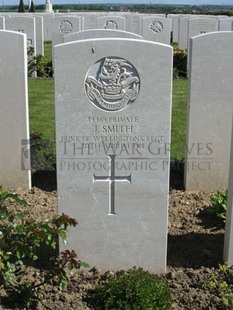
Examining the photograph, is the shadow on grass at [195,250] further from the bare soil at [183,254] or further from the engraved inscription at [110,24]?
the engraved inscription at [110,24]

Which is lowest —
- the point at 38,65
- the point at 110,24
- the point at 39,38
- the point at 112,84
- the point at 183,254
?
the point at 183,254

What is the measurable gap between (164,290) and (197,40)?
285cm

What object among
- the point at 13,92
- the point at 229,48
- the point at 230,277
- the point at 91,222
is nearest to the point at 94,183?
the point at 91,222

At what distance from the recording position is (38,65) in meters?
13.8

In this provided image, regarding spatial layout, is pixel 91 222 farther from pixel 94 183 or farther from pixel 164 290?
pixel 164 290

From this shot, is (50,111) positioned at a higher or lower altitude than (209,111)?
lower

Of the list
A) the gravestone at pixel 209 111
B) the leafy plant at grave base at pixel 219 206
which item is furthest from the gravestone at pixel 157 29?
the leafy plant at grave base at pixel 219 206

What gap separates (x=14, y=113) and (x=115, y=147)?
211cm

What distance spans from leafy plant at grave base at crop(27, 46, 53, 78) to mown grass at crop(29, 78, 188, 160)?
501 mm

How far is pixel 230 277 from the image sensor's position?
13.3 feet

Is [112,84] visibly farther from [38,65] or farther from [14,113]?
[38,65]

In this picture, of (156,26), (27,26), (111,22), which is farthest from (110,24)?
(27,26)

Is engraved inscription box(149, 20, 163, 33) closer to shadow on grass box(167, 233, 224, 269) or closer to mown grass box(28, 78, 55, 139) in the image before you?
mown grass box(28, 78, 55, 139)

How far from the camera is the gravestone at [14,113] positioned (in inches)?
A: 222
